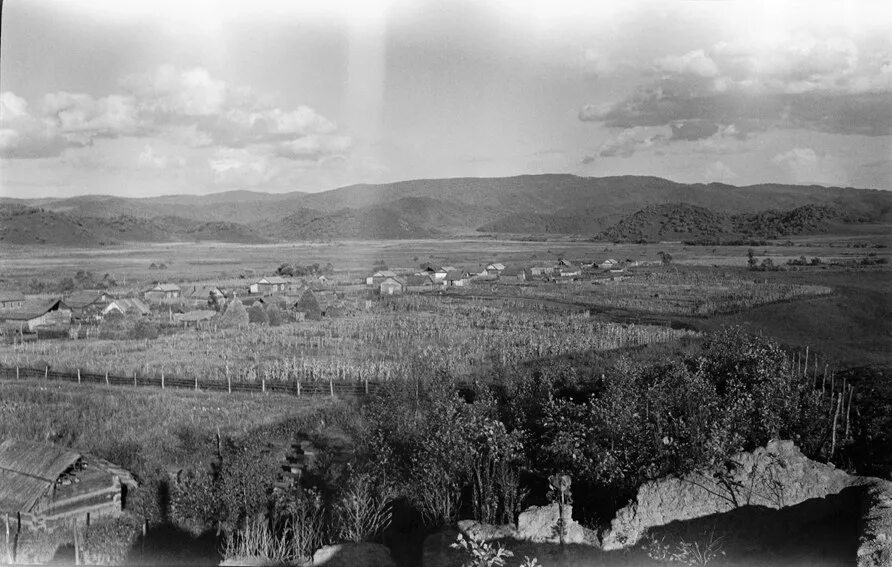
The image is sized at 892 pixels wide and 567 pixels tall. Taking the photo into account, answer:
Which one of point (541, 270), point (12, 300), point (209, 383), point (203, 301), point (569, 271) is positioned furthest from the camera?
point (541, 270)

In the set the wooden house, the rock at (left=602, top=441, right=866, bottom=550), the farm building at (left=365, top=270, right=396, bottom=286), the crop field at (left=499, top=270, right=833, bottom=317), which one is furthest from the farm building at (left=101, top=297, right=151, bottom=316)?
the crop field at (left=499, top=270, right=833, bottom=317)

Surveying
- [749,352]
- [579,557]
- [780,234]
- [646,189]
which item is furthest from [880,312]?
[579,557]

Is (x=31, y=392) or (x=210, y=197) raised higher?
(x=210, y=197)

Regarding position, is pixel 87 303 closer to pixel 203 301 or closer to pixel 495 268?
pixel 203 301

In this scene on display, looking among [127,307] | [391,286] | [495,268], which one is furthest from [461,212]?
[127,307]

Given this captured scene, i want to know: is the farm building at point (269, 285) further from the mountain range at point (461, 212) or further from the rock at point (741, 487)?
the rock at point (741, 487)

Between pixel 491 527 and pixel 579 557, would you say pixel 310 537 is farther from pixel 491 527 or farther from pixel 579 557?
pixel 579 557

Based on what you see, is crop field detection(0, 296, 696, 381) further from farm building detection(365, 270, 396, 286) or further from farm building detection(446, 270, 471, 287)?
farm building detection(446, 270, 471, 287)
